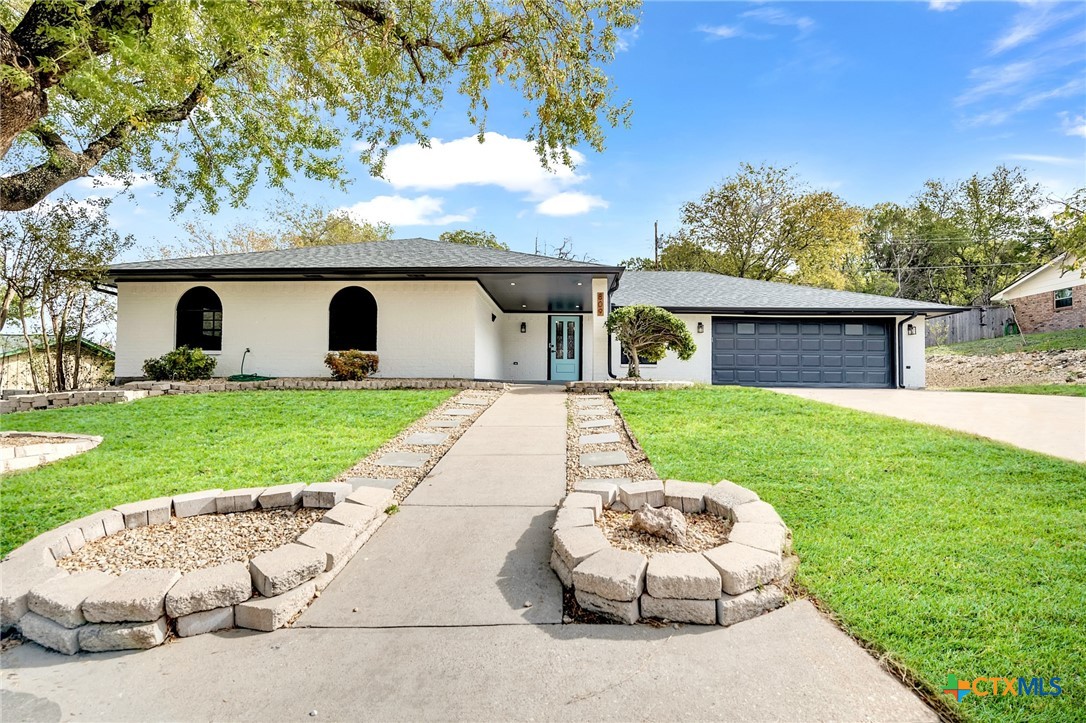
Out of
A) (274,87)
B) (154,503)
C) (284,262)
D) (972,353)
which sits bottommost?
(154,503)

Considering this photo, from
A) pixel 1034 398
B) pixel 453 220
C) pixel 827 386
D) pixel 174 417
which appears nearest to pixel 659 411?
pixel 174 417

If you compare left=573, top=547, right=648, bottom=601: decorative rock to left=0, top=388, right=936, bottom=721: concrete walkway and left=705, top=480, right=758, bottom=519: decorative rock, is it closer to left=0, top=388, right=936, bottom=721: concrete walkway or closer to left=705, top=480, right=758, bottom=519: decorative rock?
left=0, top=388, right=936, bottom=721: concrete walkway

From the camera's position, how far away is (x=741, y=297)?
15.1m

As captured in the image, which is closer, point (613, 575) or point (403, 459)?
point (613, 575)

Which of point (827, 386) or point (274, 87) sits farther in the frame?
point (827, 386)

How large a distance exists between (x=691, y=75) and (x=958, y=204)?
3251cm

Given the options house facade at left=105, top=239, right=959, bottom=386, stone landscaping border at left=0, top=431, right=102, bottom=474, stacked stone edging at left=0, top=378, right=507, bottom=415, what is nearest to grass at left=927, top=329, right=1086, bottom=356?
house facade at left=105, top=239, right=959, bottom=386

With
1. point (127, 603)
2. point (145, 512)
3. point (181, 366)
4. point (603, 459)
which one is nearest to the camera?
point (127, 603)

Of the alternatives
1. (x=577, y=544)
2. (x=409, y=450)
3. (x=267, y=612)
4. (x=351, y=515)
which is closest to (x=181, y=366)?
(x=409, y=450)

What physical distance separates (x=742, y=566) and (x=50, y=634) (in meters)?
3.34

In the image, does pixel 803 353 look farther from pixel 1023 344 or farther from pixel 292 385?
pixel 292 385

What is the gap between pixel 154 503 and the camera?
3527mm

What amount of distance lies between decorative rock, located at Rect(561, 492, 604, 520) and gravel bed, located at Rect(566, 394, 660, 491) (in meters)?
0.69

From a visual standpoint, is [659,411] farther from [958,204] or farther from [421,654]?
[958,204]
